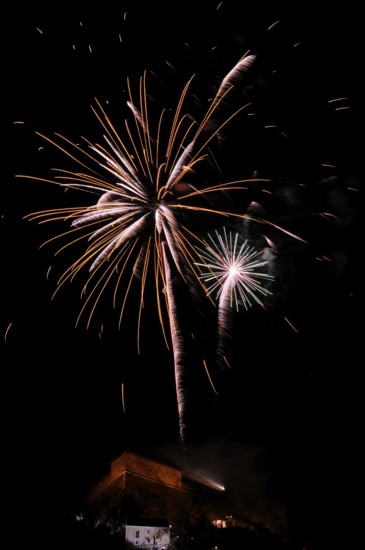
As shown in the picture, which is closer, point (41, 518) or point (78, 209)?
point (78, 209)

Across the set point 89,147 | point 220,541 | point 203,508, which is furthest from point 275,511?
point 89,147

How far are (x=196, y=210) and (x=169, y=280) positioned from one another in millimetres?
1760

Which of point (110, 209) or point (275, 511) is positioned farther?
point (275, 511)

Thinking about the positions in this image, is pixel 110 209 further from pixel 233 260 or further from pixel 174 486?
pixel 174 486

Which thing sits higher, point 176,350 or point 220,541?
point 176,350

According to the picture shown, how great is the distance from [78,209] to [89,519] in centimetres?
2159

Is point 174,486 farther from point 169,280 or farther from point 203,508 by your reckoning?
point 169,280

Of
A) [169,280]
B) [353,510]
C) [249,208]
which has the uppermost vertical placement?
[249,208]

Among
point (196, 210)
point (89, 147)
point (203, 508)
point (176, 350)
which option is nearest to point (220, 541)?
point (203, 508)

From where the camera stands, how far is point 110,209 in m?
10.9

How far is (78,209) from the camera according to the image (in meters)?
11.1

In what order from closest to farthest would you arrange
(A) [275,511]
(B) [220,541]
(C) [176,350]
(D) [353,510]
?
(C) [176,350], (B) [220,541], (D) [353,510], (A) [275,511]

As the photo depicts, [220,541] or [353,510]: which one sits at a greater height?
[353,510]

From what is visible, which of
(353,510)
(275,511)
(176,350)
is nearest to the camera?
(176,350)
